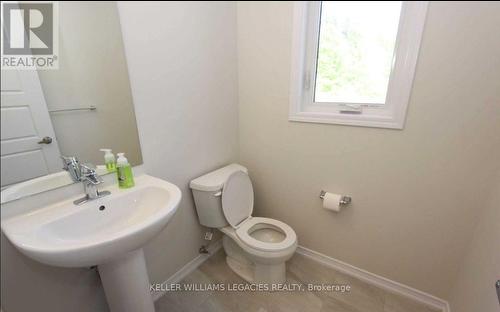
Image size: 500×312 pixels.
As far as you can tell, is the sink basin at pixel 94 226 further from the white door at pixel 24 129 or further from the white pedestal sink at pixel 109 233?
the white door at pixel 24 129

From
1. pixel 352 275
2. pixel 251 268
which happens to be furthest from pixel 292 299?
pixel 352 275

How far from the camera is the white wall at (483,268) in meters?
0.84

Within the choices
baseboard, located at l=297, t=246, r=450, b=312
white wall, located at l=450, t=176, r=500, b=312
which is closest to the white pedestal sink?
baseboard, located at l=297, t=246, r=450, b=312

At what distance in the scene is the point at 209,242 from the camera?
1604 mm

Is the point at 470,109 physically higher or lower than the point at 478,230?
higher

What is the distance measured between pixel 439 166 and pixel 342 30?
82 cm

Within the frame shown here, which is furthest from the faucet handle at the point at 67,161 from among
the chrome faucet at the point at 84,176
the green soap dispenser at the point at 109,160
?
the green soap dispenser at the point at 109,160

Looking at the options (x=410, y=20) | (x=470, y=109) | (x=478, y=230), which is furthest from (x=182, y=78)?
(x=478, y=230)

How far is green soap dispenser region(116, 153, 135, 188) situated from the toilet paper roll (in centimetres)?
106

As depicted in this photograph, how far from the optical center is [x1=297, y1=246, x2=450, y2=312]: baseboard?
1.24 metres

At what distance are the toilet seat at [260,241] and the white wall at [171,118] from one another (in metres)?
0.33

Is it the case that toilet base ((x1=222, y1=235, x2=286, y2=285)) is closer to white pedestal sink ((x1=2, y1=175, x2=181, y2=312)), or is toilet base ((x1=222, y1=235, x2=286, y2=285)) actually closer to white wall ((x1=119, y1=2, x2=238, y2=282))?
white wall ((x1=119, y1=2, x2=238, y2=282))

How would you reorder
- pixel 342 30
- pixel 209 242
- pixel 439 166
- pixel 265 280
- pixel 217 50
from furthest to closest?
pixel 209 242 < pixel 265 280 < pixel 217 50 < pixel 439 166 < pixel 342 30

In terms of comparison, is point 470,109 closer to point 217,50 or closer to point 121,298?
point 217,50
